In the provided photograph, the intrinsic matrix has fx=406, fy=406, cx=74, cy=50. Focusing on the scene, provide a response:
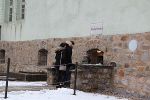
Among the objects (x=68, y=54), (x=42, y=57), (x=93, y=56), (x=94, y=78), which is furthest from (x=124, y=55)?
(x=42, y=57)

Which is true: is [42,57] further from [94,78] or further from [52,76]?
[94,78]

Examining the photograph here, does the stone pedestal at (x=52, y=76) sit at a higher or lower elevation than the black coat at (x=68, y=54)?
lower

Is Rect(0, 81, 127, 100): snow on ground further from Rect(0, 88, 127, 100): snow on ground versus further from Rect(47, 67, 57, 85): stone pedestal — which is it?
Rect(47, 67, 57, 85): stone pedestal

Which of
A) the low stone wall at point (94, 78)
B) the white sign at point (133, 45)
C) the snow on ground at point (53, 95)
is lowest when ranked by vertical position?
the snow on ground at point (53, 95)

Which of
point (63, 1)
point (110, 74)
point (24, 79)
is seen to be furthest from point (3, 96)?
point (63, 1)

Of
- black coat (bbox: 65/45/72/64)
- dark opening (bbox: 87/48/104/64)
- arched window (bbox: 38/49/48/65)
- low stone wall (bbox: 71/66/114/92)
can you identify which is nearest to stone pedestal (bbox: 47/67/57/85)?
black coat (bbox: 65/45/72/64)

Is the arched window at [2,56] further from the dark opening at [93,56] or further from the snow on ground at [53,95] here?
the snow on ground at [53,95]

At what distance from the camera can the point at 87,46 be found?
1641 cm

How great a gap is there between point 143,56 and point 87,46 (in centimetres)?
318

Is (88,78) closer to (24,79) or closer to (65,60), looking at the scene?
(65,60)

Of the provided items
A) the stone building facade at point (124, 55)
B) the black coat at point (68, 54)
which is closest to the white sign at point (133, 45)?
the stone building facade at point (124, 55)

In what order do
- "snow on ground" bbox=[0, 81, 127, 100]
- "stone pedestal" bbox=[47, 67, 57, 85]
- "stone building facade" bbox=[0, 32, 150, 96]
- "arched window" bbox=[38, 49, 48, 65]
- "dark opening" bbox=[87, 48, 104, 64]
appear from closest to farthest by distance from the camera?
"snow on ground" bbox=[0, 81, 127, 100] → "stone building facade" bbox=[0, 32, 150, 96] → "stone pedestal" bbox=[47, 67, 57, 85] → "dark opening" bbox=[87, 48, 104, 64] → "arched window" bbox=[38, 49, 48, 65]

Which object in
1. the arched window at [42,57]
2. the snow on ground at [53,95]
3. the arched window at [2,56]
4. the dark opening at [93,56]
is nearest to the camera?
the snow on ground at [53,95]

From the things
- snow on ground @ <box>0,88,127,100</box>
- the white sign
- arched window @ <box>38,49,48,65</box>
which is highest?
the white sign
